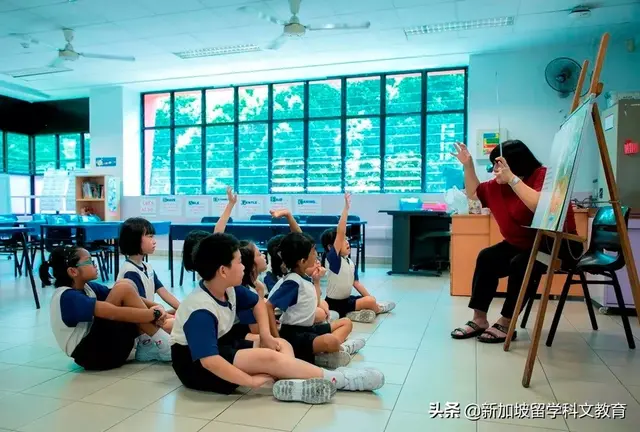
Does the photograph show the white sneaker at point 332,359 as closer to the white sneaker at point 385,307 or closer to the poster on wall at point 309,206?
the white sneaker at point 385,307

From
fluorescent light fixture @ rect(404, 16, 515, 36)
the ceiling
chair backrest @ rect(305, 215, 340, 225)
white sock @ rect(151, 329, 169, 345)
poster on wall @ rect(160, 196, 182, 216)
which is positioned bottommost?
white sock @ rect(151, 329, 169, 345)

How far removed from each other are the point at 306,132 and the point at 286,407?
6568 millimetres

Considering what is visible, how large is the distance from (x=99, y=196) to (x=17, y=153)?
2625 mm

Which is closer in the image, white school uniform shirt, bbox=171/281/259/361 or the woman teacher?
white school uniform shirt, bbox=171/281/259/361

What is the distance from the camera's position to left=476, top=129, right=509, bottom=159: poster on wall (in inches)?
258

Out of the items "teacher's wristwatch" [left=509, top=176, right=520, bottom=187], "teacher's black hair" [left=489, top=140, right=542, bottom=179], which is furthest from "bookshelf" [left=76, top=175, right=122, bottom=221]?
"teacher's wristwatch" [left=509, top=176, right=520, bottom=187]

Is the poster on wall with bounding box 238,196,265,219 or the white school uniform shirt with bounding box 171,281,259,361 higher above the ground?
A: the poster on wall with bounding box 238,196,265,219

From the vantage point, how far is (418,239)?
246 inches

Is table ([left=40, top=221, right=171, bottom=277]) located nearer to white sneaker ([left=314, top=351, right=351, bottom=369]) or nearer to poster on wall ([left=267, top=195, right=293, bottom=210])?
poster on wall ([left=267, top=195, right=293, bottom=210])

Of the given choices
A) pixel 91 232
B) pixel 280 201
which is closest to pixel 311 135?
pixel 280 201

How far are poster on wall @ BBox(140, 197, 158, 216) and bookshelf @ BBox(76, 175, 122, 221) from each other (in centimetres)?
47

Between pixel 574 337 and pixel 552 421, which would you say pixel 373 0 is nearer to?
pixel 574 337

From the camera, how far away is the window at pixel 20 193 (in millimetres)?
9617

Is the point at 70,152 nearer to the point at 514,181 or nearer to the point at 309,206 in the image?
the point at 309,206
